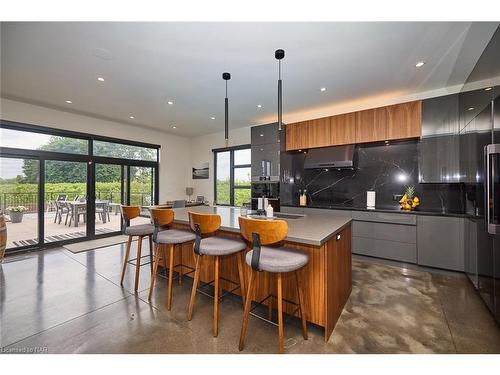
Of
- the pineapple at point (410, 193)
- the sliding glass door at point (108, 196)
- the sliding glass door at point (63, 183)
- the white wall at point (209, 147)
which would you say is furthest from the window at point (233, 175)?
the pineapple at point (410, 193)

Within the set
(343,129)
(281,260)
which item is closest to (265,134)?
(343,129)

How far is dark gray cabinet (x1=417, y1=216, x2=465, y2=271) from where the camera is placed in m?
2.91

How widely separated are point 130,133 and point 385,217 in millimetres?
6030

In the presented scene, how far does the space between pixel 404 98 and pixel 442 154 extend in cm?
124

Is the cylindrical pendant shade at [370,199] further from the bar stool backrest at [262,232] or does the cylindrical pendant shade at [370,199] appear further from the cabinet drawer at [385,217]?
the bar stool backrest at [262,232]

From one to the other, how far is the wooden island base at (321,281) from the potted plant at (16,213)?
4.55 metres

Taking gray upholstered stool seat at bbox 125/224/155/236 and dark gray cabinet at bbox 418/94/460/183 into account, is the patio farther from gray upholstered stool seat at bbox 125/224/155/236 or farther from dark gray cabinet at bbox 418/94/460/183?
dark gray cabinet at bbox 418/94/460/183

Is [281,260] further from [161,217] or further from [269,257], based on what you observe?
[161,217]

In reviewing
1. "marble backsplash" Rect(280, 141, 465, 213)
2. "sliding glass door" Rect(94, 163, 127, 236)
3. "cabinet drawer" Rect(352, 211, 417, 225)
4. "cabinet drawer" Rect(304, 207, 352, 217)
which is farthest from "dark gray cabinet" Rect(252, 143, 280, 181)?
"sliding glass door" Rect(94, 163, 127, 236)

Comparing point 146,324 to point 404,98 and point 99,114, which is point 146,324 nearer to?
point 99,114

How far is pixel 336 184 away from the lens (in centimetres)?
443

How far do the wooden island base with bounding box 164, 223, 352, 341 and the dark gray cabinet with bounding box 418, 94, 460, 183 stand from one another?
208cm

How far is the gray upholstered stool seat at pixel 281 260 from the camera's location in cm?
149

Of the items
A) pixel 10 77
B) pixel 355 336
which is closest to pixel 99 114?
pixel 10 77
